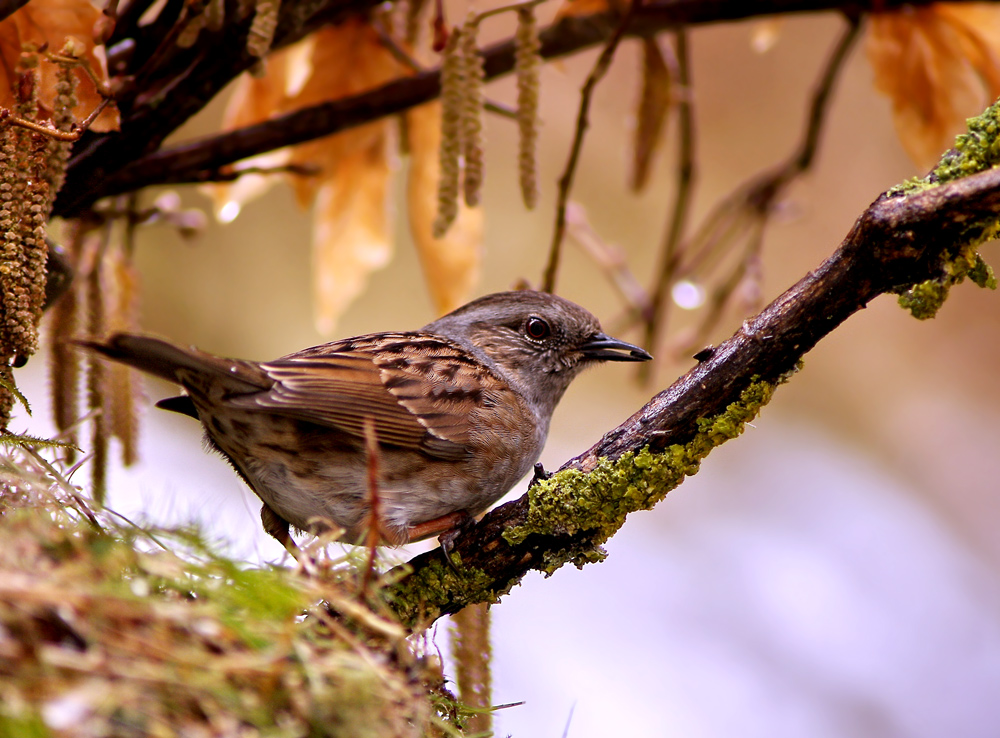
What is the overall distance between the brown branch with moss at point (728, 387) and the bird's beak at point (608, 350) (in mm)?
1340

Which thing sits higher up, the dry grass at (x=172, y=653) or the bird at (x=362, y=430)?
the bird at (x=362, y=430)

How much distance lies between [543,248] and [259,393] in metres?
4.21

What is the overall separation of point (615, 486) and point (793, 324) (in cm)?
56

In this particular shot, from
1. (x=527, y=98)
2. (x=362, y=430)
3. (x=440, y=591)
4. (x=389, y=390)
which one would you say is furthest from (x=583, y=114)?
(x=440, y=591)

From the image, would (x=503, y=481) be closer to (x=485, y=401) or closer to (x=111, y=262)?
(x=485, y=401)

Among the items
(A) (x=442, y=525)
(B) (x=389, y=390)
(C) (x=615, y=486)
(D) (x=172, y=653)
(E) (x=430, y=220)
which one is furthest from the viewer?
(E) (x=430, y=220)

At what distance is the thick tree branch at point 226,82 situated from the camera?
2693mm

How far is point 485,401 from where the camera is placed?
3314 mm

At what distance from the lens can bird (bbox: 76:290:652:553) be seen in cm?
279

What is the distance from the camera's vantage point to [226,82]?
9.08 feet

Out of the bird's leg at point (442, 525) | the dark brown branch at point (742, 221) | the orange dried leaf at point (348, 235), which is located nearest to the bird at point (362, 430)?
the bird's leg at point (442, 525)

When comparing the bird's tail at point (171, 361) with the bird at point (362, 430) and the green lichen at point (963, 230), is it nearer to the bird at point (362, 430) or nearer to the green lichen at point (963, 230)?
the bird at point (362, 430)

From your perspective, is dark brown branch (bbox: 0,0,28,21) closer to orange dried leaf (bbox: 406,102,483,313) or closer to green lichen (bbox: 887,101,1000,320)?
orange dried leaf (bbox: 406,102,483,313)

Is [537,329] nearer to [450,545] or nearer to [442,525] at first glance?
[442,525]
